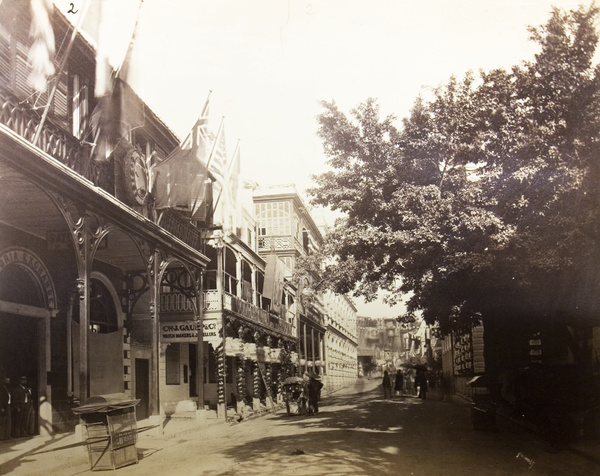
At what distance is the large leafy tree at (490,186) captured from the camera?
1191 cm

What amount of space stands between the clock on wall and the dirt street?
5.52m

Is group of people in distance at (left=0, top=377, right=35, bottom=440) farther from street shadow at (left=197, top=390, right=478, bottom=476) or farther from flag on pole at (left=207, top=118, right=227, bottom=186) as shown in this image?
flag on pole at (left=207, top=118, right=227, bottom=186)

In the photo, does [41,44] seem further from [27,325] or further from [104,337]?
[104,337]

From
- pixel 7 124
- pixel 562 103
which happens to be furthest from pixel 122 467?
pixel 562 103

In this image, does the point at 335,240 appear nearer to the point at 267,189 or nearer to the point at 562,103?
the point at 562,103

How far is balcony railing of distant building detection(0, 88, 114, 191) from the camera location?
949 centimetres

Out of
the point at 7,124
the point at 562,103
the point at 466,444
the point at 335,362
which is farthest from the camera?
the point at 335,362

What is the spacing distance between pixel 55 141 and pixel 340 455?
724 centimetres

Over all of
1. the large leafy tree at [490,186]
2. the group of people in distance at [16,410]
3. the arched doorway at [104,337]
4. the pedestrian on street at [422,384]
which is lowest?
the pedestrian on street at [422,384]

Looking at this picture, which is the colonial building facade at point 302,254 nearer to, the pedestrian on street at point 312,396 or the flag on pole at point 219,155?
the pedestrian on street at point 312,396

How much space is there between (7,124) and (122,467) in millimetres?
5573

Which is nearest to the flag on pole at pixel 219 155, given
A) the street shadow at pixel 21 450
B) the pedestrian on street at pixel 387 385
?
the street shadow at pixel 21 450

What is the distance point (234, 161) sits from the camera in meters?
20.5

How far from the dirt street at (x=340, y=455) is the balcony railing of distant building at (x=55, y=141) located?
17.2 ft
